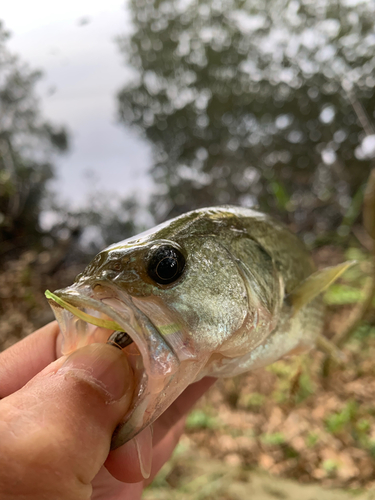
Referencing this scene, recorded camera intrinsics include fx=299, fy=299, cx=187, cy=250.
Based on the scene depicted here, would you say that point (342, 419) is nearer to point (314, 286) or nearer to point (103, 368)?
point (314, 286)

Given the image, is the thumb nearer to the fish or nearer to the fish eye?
the fish

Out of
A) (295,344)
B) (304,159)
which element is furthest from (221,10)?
(295,344)

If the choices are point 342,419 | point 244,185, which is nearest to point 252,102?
point 244,185

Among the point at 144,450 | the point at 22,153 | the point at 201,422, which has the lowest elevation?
the point at 201,422

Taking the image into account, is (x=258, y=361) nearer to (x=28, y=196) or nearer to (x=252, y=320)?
(x=252, y=320)

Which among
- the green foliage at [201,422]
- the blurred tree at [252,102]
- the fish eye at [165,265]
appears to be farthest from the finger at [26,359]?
the blurred tree at [252,102]

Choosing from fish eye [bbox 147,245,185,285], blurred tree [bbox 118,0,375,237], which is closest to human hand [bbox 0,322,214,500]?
fish eye [bbox 147,245,185,285]

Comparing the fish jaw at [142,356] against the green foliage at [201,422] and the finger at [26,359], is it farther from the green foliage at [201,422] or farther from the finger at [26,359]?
the green foliage at [201,422]
